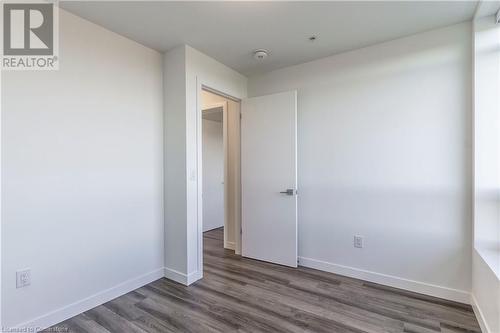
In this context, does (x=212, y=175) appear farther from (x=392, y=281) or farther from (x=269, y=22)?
(x=392, y=281)

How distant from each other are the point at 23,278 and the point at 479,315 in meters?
3.42

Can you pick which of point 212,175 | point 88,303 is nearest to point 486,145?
point 88,303

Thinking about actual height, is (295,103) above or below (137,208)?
above

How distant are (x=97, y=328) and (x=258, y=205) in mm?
2049

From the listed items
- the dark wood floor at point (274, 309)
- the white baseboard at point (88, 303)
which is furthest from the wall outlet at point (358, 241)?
the white baseboard at point (88, 303)

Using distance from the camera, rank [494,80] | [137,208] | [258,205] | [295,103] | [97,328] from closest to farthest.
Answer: [97,328] → [494,80] → [137,208] → [295,103] → [258,205]

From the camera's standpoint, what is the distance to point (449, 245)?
2.34 metres

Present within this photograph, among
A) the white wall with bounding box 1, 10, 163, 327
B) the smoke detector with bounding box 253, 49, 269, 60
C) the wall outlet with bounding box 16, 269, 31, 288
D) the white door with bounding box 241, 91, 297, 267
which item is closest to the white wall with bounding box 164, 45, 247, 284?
the white wall with bounding box 1, 10, 163, 327

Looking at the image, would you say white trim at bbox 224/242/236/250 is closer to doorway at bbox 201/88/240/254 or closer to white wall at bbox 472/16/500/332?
doorway at bbox 201/88/240/254

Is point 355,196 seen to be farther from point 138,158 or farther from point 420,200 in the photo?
point 138,158

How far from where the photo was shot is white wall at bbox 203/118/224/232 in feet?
16.6

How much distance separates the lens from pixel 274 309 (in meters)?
2.20

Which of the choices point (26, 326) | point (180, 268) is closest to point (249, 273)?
point (180, 268)

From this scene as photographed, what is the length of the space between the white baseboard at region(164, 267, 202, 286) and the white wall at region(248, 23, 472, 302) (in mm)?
1292
